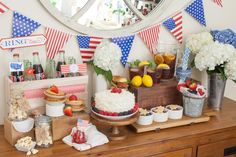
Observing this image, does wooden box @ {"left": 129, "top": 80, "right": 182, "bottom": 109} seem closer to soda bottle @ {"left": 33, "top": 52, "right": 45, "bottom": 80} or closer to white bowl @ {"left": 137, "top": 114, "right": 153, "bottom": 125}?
white bowl @ {"left": 137, "top": 114, "right": 153, "bottom": 125}

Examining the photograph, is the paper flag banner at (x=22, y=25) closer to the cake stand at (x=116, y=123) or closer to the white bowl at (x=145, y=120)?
the cake stand at (x=116, y=123)

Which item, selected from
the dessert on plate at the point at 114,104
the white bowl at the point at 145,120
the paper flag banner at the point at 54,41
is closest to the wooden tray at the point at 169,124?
the white bowl at the point at 145,120

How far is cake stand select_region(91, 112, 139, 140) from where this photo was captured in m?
1.59

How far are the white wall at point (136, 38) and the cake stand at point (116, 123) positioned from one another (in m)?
0.42

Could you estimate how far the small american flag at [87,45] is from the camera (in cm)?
186

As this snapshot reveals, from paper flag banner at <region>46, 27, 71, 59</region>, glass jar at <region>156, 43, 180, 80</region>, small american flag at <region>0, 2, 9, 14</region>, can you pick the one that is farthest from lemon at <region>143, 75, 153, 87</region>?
small american flag at <region>0, 2, 9, 14</region>

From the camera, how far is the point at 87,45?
188 cm

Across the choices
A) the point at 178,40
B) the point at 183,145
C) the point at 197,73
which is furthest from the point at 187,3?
the point at 183,145

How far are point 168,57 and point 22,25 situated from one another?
86 cm

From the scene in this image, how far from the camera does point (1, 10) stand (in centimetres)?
165

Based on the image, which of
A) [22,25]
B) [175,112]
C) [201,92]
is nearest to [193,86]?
[201,92]

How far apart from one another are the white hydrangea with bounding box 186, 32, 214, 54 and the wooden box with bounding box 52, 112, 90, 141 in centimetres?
81

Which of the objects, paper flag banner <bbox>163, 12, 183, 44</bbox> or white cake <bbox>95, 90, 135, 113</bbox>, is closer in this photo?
white cake <bbox>95, 90, 135, 113</bbox>

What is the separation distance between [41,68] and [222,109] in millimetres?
1147
